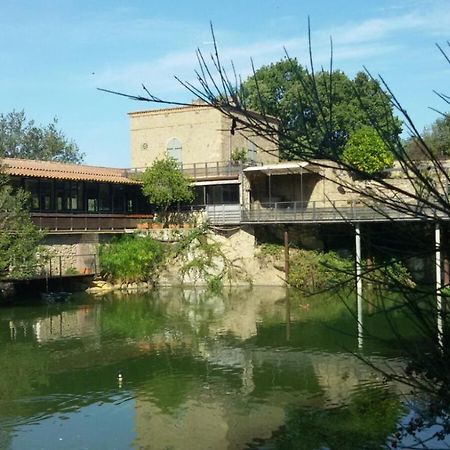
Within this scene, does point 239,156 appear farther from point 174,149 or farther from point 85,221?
point 85,221

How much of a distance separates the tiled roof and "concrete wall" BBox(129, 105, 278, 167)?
2.28 metres

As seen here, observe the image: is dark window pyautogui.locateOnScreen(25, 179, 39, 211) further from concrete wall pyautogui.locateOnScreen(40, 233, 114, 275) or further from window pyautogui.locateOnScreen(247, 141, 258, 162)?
window pyautogui.locateOnScreen(247, 141, 258, 162)

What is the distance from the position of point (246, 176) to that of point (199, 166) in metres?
3.14

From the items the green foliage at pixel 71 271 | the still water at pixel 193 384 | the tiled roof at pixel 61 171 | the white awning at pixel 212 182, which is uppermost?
the tiled roof at pixel 61 171

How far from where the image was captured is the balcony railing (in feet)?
88.4

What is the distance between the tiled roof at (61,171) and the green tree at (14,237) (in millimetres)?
1597

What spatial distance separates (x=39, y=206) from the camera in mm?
27578

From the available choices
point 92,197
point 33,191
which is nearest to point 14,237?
point 33,191

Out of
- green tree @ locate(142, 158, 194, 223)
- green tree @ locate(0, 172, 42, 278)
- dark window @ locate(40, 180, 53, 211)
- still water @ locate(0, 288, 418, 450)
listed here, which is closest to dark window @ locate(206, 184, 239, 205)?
green tree @ locate(142, 158, 194, 223)

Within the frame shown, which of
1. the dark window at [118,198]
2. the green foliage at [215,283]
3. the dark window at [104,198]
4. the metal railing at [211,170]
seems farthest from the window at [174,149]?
the green foliage at [215,283]

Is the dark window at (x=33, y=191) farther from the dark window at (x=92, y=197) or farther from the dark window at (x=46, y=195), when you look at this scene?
the dark window at (x=92, y=197)

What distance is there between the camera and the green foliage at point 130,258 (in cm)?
2900

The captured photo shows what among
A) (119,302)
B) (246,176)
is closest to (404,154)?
(119,302)

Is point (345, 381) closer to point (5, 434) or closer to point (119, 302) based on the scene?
point (5, 434)
